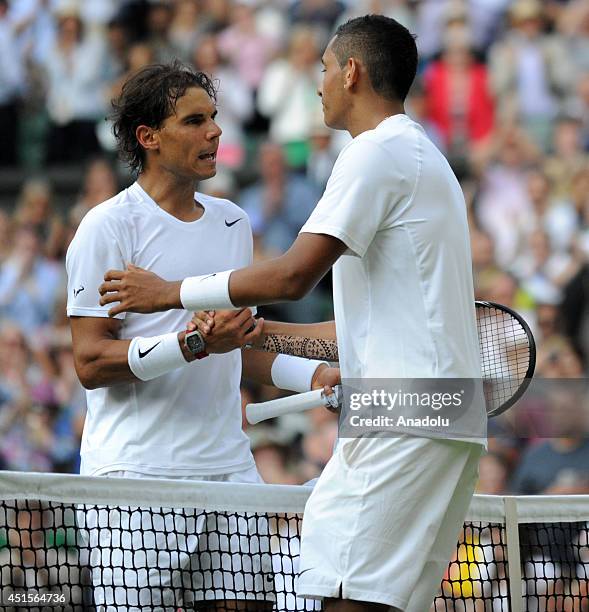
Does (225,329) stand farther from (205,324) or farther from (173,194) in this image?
(173,194)

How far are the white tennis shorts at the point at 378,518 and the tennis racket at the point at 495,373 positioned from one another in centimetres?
50

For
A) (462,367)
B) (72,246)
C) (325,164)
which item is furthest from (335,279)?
(325,164)

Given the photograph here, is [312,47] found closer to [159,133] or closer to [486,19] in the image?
[486,19]

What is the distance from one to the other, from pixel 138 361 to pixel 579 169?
19.4 feet

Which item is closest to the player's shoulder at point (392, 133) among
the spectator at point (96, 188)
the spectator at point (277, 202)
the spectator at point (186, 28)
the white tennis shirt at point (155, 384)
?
the white tennis shirt at point (155, 384)

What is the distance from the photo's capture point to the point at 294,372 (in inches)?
174

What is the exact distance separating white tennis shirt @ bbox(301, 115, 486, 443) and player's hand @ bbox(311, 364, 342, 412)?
64 centimetres

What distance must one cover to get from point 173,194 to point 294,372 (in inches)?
28.8

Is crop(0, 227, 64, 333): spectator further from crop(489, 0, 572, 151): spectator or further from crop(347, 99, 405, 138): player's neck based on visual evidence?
crop(347, 99, 405, 138): player's neck

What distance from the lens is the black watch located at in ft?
13.1

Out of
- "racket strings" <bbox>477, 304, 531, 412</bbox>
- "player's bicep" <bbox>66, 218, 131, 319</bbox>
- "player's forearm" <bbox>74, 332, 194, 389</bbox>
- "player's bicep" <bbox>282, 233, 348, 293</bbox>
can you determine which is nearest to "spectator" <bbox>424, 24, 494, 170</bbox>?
"racket strings" <bbox>477, 304, 531, 412</bbox>

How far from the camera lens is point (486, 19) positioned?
33.2 feet

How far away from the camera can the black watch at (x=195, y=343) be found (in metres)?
3.98

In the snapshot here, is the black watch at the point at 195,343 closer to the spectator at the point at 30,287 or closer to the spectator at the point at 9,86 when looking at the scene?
the spectator at the point at 30,287
